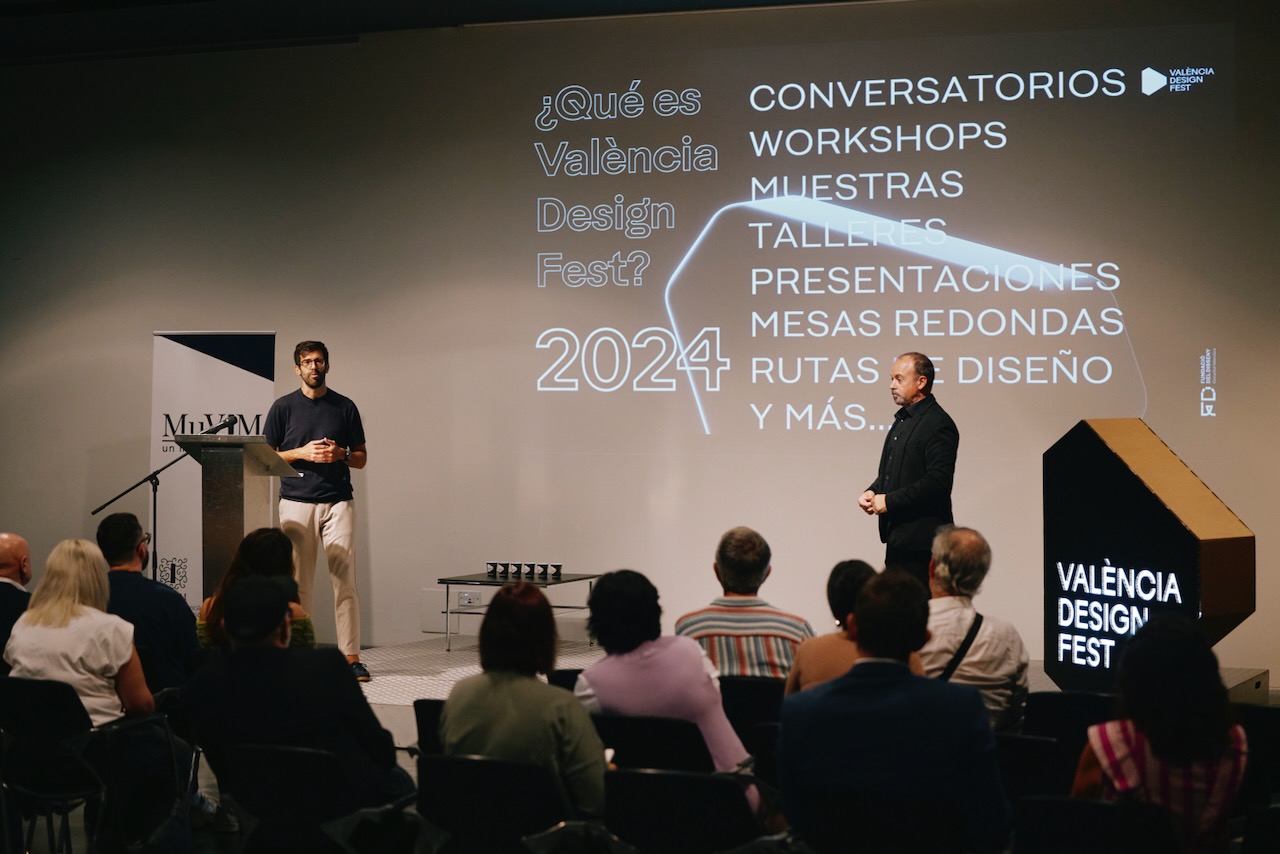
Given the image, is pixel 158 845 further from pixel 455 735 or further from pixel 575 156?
pixel 575 156

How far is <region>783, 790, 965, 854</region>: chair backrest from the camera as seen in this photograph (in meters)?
2.40

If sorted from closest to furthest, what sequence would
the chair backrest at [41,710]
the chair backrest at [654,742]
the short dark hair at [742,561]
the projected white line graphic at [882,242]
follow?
1. the chair backrest at [654,742]
2. the chair backrest at [41,710]
3. the short dark hair at [742,561]
4. the projected white line graphic at [882,242]

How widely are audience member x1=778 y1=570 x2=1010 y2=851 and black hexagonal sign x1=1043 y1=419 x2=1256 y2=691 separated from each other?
6.91 ft

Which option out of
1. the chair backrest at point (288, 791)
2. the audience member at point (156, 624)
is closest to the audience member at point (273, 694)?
the chair backrest at point (288, 791)

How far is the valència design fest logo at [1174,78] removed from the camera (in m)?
6.73

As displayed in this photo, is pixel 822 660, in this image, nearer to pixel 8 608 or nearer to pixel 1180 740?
pixel 1180 740

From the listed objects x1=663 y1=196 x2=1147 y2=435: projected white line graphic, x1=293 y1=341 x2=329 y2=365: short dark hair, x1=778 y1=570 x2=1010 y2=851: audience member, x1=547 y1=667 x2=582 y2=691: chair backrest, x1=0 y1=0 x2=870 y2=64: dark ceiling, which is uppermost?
x1=0 y1=0 x2=870 y2=64: dark ceiling

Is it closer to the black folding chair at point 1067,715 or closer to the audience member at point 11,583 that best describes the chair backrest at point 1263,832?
the black folding chair at point 1067,715

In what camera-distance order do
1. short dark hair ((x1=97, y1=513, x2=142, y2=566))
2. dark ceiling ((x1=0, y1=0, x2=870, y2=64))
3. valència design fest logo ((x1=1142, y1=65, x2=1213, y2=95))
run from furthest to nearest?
dark ceiling ((x1=0, y1=0, x2=870, y2=64)) < valència design fest logo ((x1=1142, y1=65, x2=1213, y2=95)) < short dark hair ((x1=97, y1=513, x2=142, y2=566))

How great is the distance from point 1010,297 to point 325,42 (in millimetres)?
4397

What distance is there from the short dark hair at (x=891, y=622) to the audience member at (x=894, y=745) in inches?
1.7

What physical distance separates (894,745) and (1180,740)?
1.69 ft

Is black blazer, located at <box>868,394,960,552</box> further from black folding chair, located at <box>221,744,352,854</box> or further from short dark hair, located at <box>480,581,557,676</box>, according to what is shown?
black folding chair, located at <box>221,744,352,854</box>

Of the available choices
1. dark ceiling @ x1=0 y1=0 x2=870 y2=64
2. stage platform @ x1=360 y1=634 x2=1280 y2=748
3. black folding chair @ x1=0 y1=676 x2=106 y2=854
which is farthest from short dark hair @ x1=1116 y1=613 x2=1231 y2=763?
dark ceiling @ x1=0 y1=0 x2=870 y2=64
